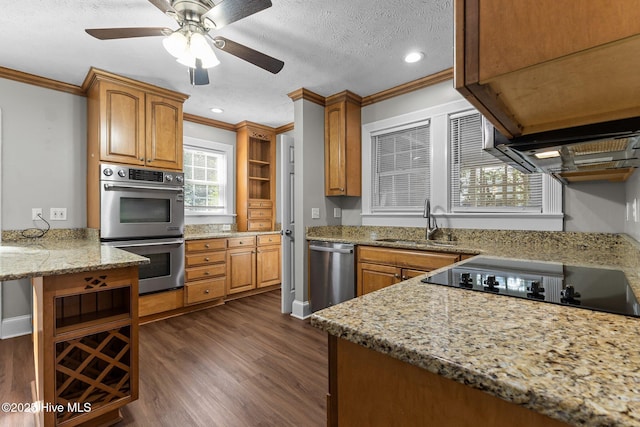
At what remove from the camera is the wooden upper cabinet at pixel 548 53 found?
1.46 feet

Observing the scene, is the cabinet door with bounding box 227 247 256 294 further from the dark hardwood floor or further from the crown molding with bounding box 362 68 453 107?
the crown molding with bounding box 362 68 453 107

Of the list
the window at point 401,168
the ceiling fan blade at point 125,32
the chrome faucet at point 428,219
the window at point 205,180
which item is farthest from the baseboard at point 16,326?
the chrome faucet at point 428,219

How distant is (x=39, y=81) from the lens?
294cm

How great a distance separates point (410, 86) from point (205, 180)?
3.05 m

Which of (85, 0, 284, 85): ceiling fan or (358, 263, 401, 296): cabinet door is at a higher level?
(85, 0, 284, 85): ceiling fan

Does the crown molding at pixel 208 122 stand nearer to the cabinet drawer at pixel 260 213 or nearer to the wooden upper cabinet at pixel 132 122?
the wooden upper cabinet at pixel 132 122

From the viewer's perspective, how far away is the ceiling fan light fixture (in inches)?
68.0

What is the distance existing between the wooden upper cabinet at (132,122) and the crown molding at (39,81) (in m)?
0.12

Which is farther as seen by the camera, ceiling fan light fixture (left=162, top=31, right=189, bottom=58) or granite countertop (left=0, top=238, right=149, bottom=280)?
ceiling fan light fixture (left=162, top=31, right=189, bottom=58)

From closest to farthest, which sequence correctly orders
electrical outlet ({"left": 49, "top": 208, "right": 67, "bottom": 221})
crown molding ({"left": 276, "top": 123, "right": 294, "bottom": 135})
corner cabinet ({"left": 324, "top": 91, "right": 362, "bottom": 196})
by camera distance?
electrical outlet ({"left": 49, "top": 208, "right": 67, "bottom": 221})
corner cabinet ({"left": 324, "top": 91, "right": 362, "bottom": 196})
crown molding ({"left": 276, "top": 123, "right": 294, "bottom": 135})

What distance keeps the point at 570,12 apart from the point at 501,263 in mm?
1333

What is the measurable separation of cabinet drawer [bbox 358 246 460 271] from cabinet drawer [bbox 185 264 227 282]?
1873mm

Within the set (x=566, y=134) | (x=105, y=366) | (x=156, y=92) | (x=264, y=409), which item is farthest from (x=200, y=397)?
(x=156, y=92)

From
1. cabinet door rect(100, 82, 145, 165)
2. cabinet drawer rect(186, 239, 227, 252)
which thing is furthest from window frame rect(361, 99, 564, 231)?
cabinet door rect(100, 82, 145, 165)
